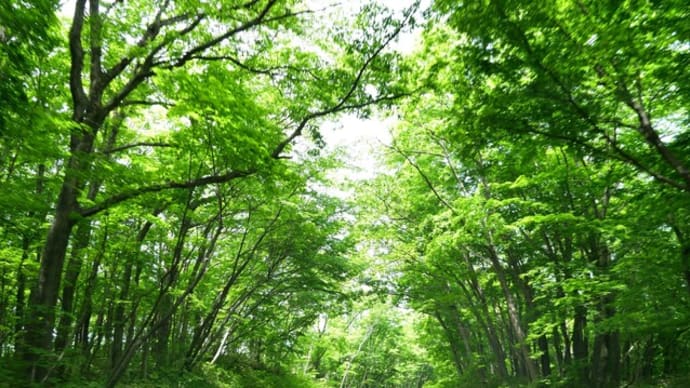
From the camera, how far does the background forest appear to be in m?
4.34

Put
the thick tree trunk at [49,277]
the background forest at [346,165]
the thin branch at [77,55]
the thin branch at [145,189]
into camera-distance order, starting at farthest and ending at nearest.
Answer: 1. the thin branch at [145,189]
2. the thick tree trunk at [49,277]
3. the thin branch at [77,55]
4. the background forest at [346,165]

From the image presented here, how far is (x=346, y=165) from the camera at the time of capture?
46.2 feet

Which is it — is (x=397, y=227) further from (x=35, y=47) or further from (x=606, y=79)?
(x=35, y=47)

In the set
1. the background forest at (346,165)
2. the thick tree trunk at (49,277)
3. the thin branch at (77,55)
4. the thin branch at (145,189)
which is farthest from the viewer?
the thin branch at (145,189)

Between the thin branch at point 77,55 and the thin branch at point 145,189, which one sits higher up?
the thin branch at point 77,55

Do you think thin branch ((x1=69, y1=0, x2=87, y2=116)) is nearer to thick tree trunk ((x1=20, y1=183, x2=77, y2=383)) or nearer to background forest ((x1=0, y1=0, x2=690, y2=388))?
background forest ((x1=0, y1=0, x2=690, y2=388))

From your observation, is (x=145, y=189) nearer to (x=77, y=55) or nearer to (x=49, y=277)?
(x=49, y=277)

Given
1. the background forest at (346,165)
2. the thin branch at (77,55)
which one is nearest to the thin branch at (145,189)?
the background forest at (346,165)

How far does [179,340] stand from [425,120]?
13957 millimetres

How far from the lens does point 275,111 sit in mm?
10188

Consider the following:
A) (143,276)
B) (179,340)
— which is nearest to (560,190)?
(143,276)

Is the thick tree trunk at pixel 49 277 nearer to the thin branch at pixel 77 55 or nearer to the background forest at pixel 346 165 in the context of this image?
the background forest at pixel 346 165

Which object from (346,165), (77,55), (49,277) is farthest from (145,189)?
(346,165)

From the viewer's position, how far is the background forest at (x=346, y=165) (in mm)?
4344
